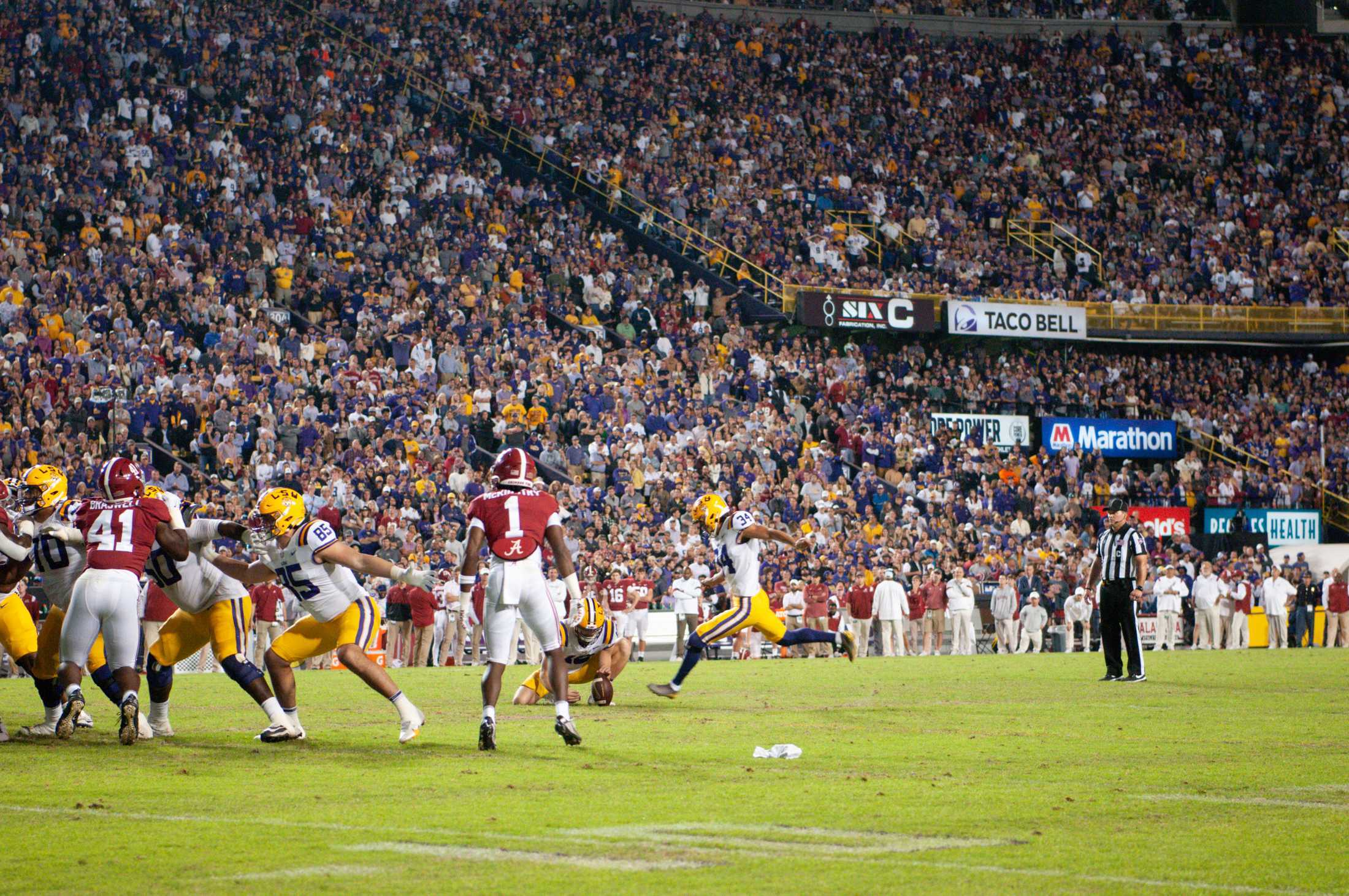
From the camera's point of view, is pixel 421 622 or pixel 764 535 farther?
pixel 421 622

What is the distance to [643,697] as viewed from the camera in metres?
17.9

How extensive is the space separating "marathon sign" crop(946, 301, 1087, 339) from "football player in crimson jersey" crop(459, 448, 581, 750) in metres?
31.2

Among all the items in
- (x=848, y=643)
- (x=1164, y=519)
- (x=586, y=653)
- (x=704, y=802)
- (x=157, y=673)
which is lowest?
(x=704, y=802)

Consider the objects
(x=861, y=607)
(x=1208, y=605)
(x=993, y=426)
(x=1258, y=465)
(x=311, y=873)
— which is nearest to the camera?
A: (x=311, y=873)

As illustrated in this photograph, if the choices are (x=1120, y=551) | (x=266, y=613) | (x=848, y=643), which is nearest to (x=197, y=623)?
(x=848, y=643)

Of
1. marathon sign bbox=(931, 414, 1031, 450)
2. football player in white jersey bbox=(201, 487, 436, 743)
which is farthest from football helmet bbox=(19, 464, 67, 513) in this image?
marathon sign bbox=(931, 414, 1031, 450)

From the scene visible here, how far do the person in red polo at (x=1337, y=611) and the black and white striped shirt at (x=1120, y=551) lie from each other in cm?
1633

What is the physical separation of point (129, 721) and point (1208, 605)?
2643cm

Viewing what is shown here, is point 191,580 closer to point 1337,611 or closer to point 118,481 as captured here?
point 118,481

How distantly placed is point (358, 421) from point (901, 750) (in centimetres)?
2030

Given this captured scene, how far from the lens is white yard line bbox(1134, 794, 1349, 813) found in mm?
8766

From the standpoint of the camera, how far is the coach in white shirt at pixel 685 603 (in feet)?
97.1

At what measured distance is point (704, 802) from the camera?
29.2 ft

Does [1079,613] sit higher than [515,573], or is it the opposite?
[1079,613]
